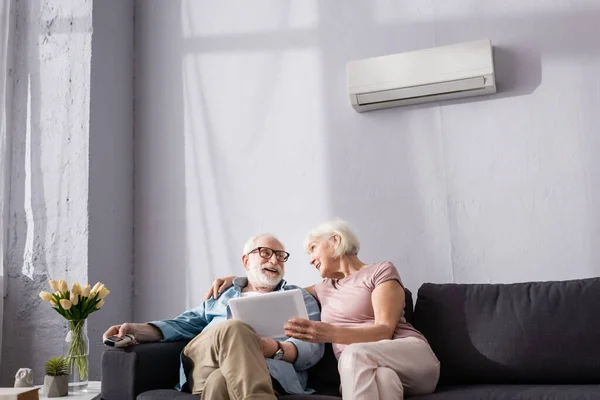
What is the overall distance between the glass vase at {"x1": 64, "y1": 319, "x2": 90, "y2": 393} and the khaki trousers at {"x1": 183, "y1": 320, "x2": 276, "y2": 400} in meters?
0.61

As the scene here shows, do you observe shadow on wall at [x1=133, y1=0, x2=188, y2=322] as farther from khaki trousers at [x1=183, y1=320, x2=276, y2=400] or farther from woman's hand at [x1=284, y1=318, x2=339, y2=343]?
woman's hand at [x1=284, y1=318, x2=339, y2=343]

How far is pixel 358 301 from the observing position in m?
2.78

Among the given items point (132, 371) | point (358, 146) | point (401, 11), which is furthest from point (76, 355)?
point (401, 11)

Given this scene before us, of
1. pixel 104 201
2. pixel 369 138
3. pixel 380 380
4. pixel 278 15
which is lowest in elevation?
pixel 380 380

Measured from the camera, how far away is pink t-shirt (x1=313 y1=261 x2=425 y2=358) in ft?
9.01

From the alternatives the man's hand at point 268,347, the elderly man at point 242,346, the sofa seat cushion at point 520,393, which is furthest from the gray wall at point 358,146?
the man's hand at point 268,347

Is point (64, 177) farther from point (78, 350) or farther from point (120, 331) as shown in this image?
point (120, 331)

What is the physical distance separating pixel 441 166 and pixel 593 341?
3.56ft

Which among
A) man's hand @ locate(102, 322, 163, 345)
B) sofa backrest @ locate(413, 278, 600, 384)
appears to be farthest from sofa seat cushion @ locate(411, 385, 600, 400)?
man's hand @ locate(102, 322, 163, 345)

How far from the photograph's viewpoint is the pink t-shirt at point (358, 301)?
2746 mm

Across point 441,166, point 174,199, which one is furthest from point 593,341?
point 174,199

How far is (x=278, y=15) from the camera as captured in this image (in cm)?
370

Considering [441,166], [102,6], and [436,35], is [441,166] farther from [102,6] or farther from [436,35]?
[102,6]

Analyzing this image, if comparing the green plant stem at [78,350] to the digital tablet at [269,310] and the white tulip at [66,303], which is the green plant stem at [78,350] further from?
the digital tablet at [269,310]
